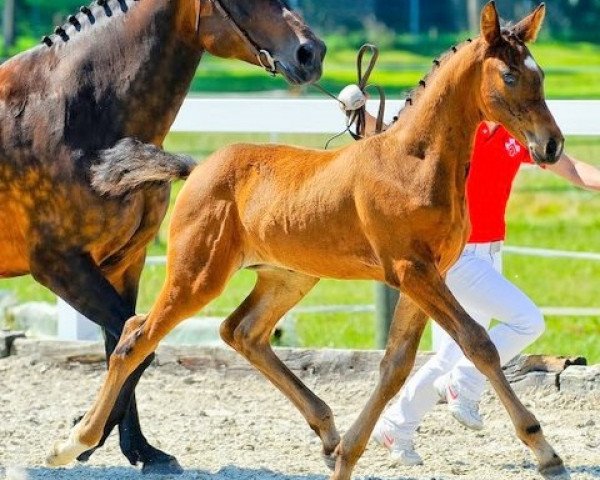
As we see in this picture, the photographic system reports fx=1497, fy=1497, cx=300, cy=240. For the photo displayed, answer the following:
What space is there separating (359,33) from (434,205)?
46.1 meters

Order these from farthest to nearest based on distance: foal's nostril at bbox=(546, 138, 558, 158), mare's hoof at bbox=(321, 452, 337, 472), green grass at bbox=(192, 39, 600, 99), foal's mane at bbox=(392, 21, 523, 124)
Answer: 1. green grass at bbox=(192, 39, 600, 99)
2. mare's hoof at bbox=(321, 452, 337, 472)
3. foal's mane at bbox=(392, 21, 523, 124)
4. foal's nostril at bbox=(546, 138, 558, 158)

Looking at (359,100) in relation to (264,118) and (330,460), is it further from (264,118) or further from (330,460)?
(264,118)

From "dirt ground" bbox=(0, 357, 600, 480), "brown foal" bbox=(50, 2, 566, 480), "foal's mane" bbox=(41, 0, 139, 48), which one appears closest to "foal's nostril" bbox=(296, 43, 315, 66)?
"brown foal" bbox=(50, 2, 566, 480)

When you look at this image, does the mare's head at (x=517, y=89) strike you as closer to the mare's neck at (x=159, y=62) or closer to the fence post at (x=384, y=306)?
the mare's neck at (x=159, y=62)

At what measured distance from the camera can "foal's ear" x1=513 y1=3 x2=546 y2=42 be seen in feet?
16.7

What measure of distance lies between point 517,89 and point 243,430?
2403mm

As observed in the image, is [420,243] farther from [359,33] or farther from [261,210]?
[359,33]

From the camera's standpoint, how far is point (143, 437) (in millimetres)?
6164

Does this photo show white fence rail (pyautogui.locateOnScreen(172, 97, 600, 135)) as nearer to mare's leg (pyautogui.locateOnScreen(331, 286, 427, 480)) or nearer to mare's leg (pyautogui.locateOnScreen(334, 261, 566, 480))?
mare's leg (pyautogui.locateOnScreen(331, 286, 427, 480))

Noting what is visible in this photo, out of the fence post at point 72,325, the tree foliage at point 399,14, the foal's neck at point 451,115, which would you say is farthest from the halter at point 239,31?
the tree foliage at point 399,14

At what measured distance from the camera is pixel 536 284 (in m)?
10.8

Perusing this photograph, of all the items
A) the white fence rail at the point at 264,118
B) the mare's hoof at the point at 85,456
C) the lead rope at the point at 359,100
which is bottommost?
the mare's hoof at the point at 85,456

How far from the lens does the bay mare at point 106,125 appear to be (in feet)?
18.9

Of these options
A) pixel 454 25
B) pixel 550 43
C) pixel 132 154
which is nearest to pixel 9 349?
pixel 132 154
